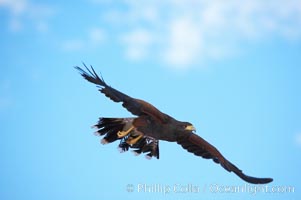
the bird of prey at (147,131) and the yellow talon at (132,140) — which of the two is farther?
the yellow talon at (132,140)

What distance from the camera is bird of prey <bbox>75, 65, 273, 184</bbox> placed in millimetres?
11461

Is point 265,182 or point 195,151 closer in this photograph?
point 265,182

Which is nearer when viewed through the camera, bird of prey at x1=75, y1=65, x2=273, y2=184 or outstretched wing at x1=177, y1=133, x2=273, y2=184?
bird of prey at x1=75, y1=65, x2=273, y2=184

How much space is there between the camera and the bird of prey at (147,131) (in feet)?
37.6

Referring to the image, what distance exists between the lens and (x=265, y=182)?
11969 mm

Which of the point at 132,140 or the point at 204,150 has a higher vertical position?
the point at 132,140

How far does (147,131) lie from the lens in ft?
39.4

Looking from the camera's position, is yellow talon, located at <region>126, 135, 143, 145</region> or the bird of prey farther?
yellow talon, located at <region>126, 135, 143, 145</region>

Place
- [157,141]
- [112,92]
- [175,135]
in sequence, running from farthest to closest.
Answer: [157,141], [175,135], [112,92]

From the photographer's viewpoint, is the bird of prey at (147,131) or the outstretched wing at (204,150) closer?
the bird of prey at (147,131)

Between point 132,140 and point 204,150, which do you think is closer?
point 132,140

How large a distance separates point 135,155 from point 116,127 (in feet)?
2.58

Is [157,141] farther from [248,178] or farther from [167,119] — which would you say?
[248,178]

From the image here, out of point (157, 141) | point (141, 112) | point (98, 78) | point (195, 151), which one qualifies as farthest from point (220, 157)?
point (98, 78)
